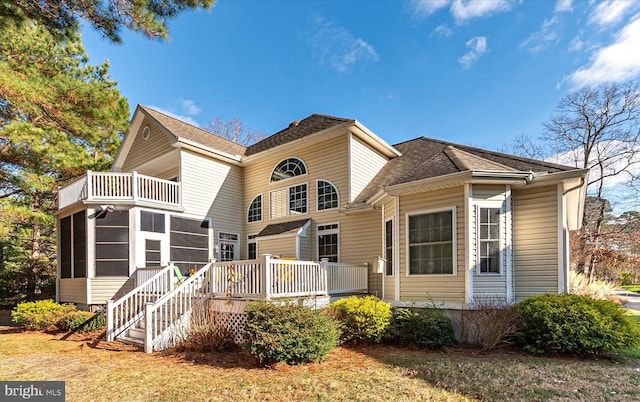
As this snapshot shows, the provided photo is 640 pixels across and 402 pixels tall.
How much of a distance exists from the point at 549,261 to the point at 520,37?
24.3ft

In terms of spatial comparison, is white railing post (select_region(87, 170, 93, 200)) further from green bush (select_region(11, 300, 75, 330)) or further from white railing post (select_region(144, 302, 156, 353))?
white railing post (select_region(144, 302, 156, 353))

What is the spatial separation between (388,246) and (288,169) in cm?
555

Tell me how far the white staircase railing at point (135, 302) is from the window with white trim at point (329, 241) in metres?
4.96

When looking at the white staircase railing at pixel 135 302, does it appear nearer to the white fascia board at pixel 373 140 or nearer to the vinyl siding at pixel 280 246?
the vinyl siding at pixel 280 246

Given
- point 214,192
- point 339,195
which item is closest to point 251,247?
point 214,192

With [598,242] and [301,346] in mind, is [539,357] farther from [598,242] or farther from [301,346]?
[598,242]

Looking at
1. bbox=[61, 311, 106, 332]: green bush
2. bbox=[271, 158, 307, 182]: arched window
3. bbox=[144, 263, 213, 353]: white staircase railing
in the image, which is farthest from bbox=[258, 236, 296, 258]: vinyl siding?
bbox=[61, 311, 106, 332]: green bush

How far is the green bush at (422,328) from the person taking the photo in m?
6.82

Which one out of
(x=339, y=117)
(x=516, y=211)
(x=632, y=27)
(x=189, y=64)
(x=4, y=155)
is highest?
(x=189, y=64)

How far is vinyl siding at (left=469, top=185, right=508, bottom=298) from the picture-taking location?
24.2 ft

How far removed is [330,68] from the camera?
51.9 feet

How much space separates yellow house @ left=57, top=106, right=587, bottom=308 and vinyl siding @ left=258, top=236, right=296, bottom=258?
0.16 ft

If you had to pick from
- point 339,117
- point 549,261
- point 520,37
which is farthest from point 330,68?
point 549,261

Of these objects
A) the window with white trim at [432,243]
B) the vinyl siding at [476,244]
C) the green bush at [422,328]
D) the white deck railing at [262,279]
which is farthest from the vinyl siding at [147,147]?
the vinyl siding at [476,244]
